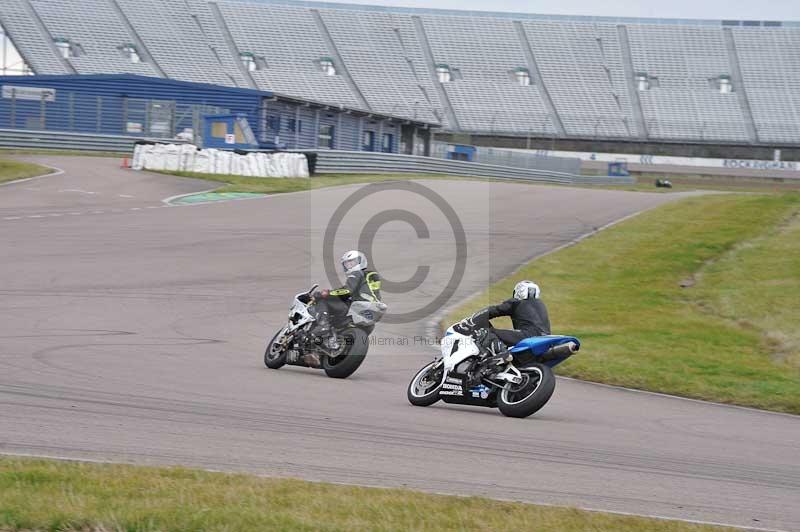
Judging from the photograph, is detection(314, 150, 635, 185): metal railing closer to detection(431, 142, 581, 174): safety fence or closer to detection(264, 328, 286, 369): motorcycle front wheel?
detection(431, 142, 581, 174): safety fence

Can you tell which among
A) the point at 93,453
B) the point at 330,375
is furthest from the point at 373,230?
the point at 93,453

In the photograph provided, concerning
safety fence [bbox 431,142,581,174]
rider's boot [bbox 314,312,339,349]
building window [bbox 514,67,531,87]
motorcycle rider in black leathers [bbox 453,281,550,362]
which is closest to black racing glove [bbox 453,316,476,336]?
motorcycle rider in black leathers [bbox 453,281,550,362]

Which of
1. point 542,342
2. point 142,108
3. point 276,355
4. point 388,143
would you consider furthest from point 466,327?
point 388,143

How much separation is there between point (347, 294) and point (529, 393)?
2937mm

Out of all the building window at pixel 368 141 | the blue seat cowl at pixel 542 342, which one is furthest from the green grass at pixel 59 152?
the blue seat cowl at pixel 542 342

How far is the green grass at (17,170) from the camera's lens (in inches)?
1319

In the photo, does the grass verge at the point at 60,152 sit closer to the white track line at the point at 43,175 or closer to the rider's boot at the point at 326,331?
the white track line at the point at 43,175

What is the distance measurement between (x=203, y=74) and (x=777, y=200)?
Answer: 4515 centimetres

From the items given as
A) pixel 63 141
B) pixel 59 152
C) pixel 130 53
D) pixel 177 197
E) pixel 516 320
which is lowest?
pixel 516 320

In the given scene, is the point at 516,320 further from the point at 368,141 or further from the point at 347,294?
the point at 368,141

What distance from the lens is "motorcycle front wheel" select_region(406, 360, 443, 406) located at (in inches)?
398

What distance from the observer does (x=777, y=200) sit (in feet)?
111

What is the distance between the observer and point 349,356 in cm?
1155

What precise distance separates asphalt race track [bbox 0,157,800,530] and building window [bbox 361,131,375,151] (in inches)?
1409
